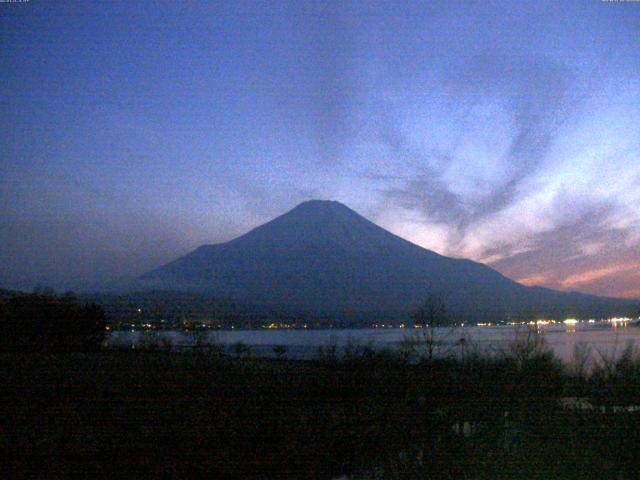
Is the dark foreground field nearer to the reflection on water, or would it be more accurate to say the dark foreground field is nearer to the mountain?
the reflection on water

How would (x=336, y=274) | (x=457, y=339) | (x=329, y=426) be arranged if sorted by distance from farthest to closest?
(x=336, y=274)
(x=457, y=339)
(x=329, y=426)

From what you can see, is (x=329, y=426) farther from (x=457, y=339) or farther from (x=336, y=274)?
(x=336, y=274)

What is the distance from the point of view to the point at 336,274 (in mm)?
83125

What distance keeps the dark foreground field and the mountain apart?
168 ft

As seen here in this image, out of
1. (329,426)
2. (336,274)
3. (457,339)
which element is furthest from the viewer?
(336,274)

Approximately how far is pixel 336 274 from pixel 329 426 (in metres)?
73.1

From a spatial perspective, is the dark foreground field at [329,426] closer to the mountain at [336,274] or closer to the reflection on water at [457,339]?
the reflection on water at [457,339]

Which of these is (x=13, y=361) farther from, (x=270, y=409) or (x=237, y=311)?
(x=237, y=311)

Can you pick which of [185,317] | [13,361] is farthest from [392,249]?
[13,361]

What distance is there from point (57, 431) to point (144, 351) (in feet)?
66.9

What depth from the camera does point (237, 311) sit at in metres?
63.3

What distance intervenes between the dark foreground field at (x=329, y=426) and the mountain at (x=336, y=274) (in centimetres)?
5129

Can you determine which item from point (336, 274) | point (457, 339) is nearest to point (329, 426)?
point (457, 339)

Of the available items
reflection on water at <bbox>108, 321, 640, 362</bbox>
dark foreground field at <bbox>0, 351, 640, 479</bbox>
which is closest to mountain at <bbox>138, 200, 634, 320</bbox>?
reflection on water at <bbox>108, 321, 640, 362</bbox>
